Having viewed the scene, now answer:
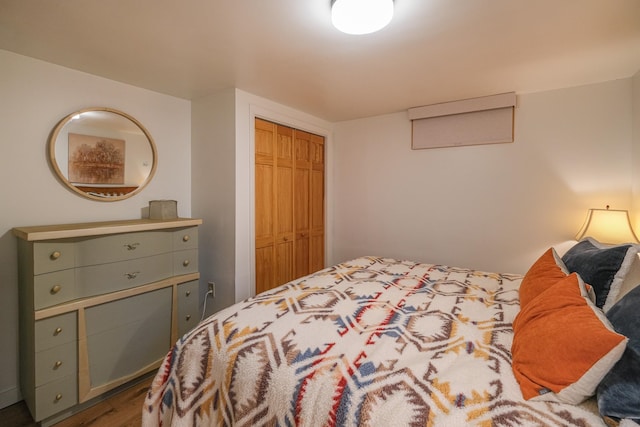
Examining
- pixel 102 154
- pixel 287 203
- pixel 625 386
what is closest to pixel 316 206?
pixel 287 203

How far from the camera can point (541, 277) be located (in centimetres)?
147

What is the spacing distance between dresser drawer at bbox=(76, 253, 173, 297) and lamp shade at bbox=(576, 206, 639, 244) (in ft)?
10.4

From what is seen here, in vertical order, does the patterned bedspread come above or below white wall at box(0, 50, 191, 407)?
below

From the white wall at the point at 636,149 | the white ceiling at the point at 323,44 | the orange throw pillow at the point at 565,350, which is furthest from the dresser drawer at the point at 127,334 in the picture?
the white wall at the point at 636,149

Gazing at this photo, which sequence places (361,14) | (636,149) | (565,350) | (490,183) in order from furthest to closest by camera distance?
(490,183) → (636,149) → (361,14) → (565,350)

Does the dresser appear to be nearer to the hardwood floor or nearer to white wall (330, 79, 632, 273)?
the hardwood floor

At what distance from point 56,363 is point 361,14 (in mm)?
2525

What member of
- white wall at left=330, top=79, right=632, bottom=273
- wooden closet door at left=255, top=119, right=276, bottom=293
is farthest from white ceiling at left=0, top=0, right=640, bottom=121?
wooden closet door at left=255, top=119, right=276, bottom=293

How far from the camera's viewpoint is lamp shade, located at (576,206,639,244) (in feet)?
6.53

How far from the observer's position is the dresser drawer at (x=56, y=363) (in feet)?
5.40

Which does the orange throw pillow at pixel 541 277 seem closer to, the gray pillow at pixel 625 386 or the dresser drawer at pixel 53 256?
the gray pillow at pixel 625 386

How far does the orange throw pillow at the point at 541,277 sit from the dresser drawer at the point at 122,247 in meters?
2.32

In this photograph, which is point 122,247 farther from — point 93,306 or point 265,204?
point 265,204

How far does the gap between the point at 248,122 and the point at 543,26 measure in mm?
2097
